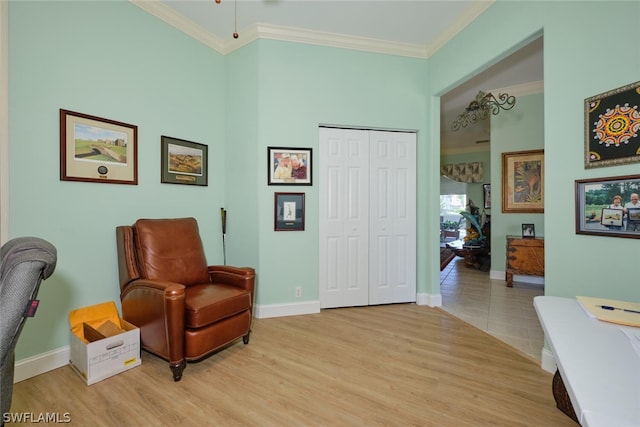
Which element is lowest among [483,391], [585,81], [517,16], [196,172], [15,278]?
[483,391]

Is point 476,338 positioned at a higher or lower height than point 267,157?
lower

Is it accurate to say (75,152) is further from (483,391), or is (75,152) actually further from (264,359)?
(483,391)

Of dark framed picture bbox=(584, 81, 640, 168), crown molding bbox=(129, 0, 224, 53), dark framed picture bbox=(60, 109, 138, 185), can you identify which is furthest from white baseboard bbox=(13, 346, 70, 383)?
dark framed picture bbox=(584, 81, 640, 168)

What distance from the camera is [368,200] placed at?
129 inches

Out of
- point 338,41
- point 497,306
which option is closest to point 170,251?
point 338,41

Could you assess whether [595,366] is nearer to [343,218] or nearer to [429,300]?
[343,218]

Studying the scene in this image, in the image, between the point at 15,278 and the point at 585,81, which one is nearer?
the point at 15,278

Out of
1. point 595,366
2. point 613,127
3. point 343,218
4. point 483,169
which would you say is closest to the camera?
point 595,366

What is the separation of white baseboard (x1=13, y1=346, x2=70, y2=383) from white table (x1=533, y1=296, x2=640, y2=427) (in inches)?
113

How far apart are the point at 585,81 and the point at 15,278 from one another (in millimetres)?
3025

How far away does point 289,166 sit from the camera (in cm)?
303

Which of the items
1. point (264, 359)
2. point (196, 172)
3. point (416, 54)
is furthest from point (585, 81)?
point (196, 172)

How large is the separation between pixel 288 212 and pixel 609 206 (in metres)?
2.48

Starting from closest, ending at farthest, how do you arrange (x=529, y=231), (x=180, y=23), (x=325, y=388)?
1. (x=325, y=388)
2. (x=180, y=23)
3. (x=529, y=231)
